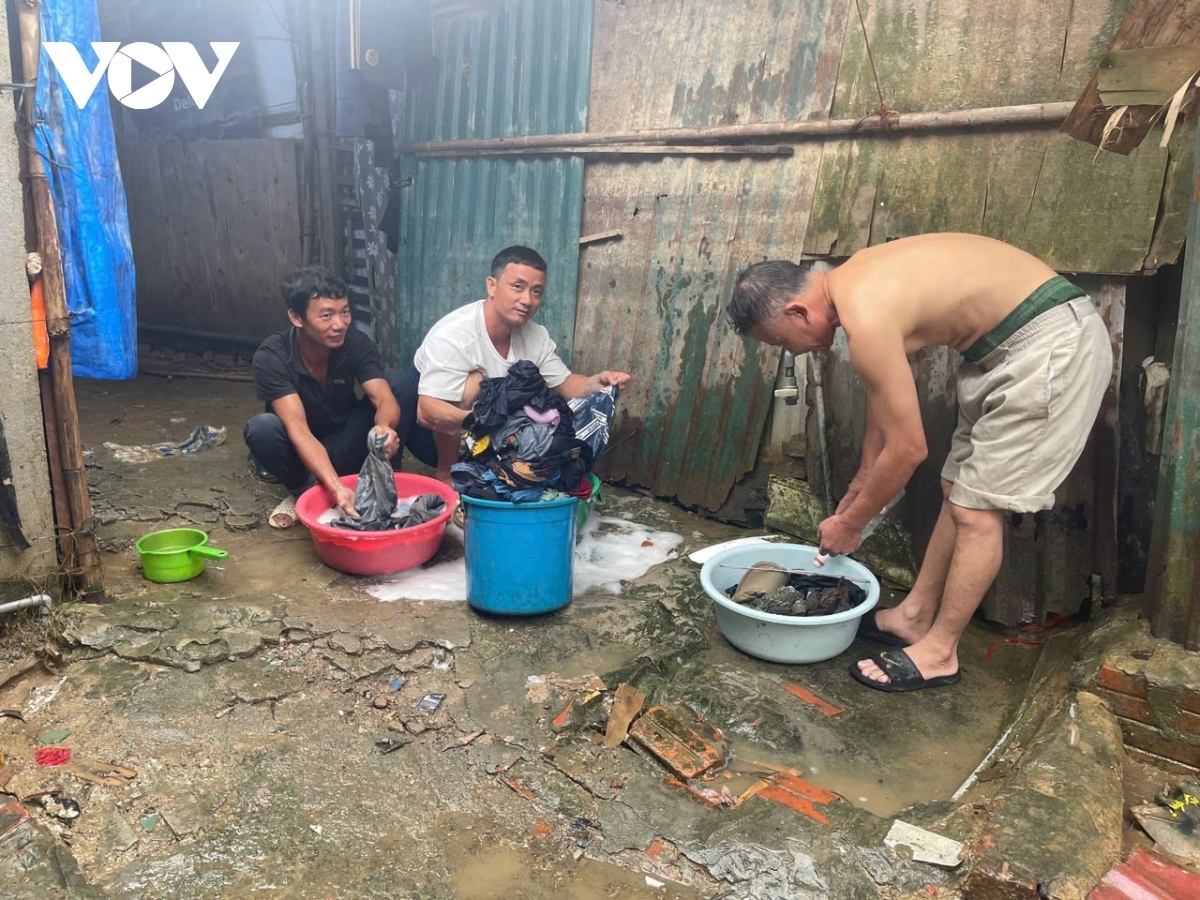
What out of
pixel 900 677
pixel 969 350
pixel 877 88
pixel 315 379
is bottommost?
pixel 900 677

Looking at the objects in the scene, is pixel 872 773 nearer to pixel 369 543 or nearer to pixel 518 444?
pixel 518 444

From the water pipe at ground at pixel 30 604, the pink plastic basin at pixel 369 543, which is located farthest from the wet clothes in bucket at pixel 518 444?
the water pipe at ground at pixel 30 604

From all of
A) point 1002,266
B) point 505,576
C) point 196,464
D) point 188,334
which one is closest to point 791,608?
point 505,576

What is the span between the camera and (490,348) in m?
4.44

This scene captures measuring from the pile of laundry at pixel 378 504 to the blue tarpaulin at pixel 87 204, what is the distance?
3.50ft

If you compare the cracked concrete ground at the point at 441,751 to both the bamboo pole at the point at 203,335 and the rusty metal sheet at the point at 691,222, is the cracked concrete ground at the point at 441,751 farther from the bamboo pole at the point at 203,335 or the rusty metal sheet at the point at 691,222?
the bamboo pole at the point at 203,335

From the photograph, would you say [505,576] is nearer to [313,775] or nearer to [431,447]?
[313,775]

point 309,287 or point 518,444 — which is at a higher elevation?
point 309,287

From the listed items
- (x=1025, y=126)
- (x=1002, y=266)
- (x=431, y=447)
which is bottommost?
(x=431, y=447)

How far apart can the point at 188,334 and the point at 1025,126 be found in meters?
8.08

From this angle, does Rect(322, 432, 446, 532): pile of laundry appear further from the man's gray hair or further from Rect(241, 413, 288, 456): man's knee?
A: the man's gray hair

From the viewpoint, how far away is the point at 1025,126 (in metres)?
3.30

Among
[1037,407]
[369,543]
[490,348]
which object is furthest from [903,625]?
[490,348]

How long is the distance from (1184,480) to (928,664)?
1.04 meters
